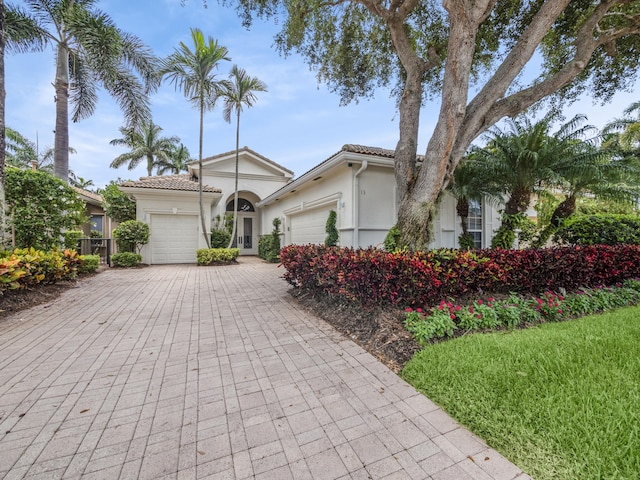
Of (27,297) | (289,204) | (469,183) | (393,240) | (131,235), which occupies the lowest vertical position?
(27,297)

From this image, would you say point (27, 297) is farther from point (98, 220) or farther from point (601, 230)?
point (98, 220)

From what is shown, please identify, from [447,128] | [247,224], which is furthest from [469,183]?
[247,224]

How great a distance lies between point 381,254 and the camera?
445 centimetres

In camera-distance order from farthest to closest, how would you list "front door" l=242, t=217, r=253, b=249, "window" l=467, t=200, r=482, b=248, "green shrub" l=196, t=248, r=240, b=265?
"front door" l=242, t=217, r=253, b=249
"green shrub" l=196, t=248, r=240, b=265
"window" l=467, t=200, r=482, b=248

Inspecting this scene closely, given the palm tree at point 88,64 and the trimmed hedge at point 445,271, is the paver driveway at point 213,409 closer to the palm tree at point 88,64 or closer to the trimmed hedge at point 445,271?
the trimmed hedge at point 445,271

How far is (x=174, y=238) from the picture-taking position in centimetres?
1302

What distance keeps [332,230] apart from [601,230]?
25.6ft

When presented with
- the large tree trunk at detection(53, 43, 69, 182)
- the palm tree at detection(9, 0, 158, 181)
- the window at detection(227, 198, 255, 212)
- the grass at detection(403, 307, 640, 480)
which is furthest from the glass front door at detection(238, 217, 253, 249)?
the grass at detection(403, 307, 640, 480)

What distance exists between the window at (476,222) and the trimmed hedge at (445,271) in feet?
14.4

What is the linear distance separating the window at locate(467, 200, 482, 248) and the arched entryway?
43.8 ft

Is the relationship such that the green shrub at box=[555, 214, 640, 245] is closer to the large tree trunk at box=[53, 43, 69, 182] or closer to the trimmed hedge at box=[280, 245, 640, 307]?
the trimmed hedge at box=[280, 245, 640, 307]

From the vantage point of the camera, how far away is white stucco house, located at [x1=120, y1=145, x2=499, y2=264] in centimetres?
805

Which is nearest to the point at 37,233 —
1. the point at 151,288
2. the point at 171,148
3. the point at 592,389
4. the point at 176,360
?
the point at 151,288

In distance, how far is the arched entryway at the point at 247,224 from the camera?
1870cm
